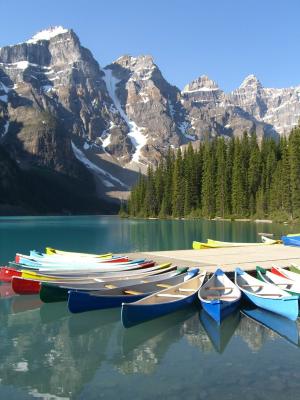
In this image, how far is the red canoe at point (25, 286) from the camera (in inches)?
808

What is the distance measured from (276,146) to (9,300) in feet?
344

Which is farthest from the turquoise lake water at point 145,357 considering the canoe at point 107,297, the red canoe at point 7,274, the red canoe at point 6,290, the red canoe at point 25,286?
the red canoe at point 7,274

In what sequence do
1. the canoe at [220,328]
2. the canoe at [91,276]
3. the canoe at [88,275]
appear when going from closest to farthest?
the canoe at [220,328] < the canoe at [91,276] < the canoe at [88,275]

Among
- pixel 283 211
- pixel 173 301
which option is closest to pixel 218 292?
pixel 173 301

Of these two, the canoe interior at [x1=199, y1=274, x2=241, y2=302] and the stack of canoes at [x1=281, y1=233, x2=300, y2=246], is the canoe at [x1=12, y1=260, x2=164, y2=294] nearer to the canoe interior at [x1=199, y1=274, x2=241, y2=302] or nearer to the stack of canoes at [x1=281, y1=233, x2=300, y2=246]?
the canoe interior at [x1=199, y1=274, x2=241, y2=302]

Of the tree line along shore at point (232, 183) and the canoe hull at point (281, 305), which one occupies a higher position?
the tree line along shore at point (232, 183)

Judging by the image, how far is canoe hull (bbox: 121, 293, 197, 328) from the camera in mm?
15234

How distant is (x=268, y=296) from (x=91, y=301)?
6818 millimetres

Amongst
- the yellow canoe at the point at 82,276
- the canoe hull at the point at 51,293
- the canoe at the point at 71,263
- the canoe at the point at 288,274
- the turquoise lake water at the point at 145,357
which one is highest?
the canoe at the point at 288,274

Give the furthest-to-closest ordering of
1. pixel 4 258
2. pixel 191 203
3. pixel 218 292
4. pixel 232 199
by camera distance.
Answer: pixel 191 203 < pixel 232 199 < pixel 4 258 < pixel 218 292

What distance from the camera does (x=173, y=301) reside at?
54.5 ft

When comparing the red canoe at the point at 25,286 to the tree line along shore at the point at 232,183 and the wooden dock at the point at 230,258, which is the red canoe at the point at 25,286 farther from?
the tree line along shore at the point at 232,183

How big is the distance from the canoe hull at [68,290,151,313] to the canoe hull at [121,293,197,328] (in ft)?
5.19

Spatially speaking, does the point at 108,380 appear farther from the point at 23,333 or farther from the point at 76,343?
the point at 23,333
